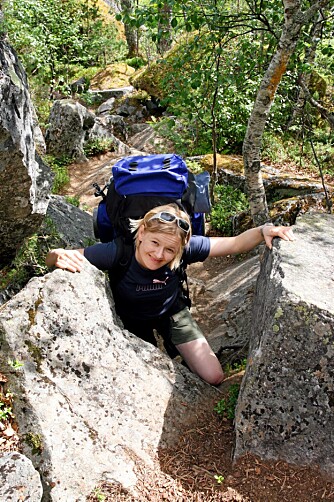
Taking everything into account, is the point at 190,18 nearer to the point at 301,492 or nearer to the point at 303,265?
the point at 303,265

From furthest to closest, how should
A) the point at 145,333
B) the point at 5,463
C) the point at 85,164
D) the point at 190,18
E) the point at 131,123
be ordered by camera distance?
the point at 131,123 → the point at 85,164 → the point at 190,18 → the point at 145,333 → the point at 5,463

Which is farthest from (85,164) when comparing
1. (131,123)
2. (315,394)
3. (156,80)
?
(315,394)

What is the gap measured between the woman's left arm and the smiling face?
0.60m

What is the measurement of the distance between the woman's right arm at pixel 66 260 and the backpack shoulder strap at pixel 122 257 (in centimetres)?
50

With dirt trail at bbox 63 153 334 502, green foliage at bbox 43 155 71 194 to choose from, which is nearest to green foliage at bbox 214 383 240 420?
dirt trail at bbox 63 153 334 502

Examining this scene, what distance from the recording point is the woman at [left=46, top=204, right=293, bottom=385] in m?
4.24

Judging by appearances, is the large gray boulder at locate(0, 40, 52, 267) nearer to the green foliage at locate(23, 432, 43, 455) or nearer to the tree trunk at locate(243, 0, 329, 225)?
the green foliage at locate(23, 432, 43, 455)

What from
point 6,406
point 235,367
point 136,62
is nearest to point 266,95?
point 235,367

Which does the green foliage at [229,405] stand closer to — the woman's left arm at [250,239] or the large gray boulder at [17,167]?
the woman's left arm at [250,239]

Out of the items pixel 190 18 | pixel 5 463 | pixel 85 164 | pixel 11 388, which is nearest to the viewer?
pixel 5 463

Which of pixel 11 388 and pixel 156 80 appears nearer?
pixel 11 388

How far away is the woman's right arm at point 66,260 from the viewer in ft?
13.1

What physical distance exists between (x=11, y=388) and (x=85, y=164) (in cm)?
1341

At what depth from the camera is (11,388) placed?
3246 mm
